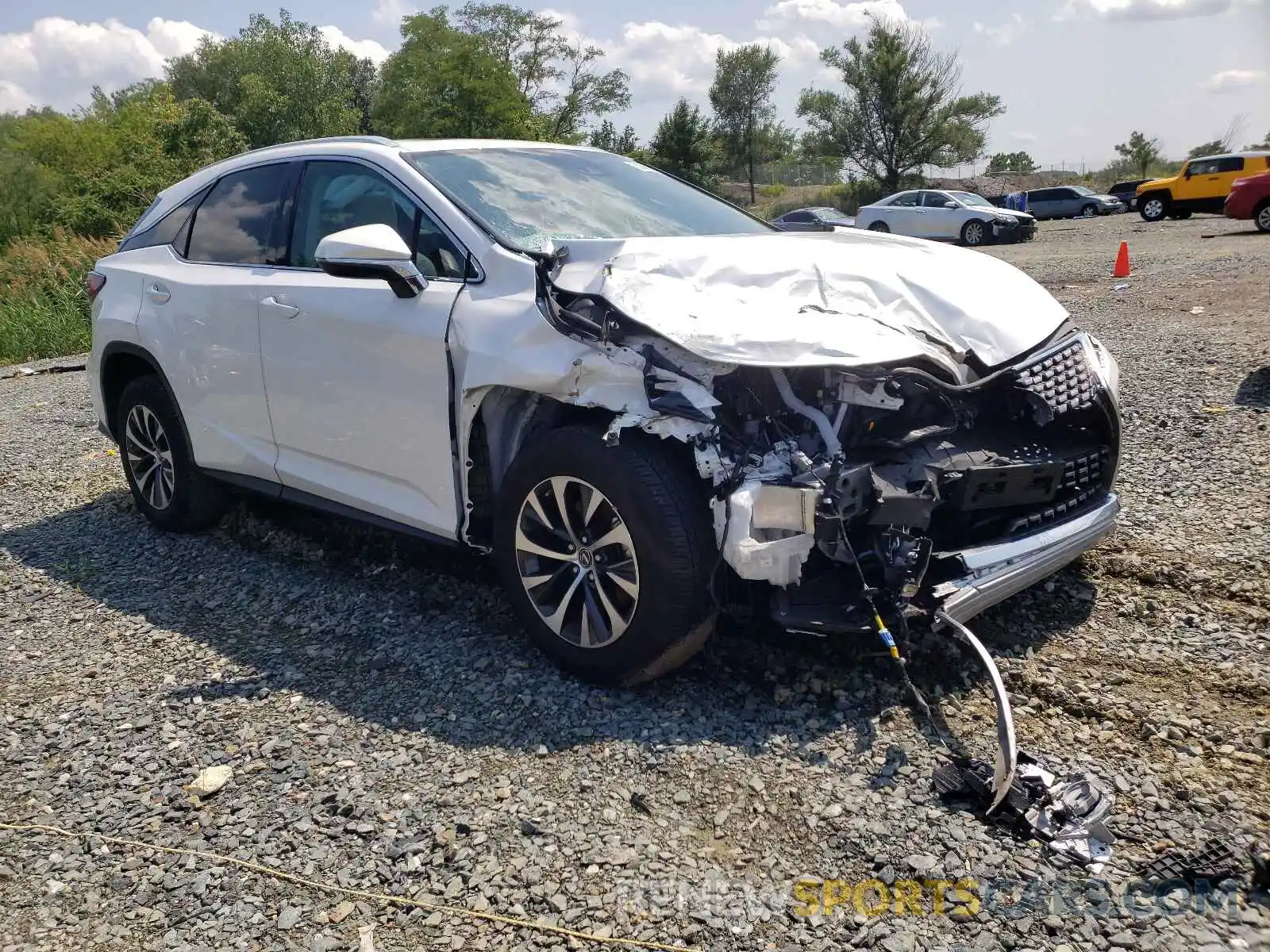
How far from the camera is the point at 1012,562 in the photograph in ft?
10.6

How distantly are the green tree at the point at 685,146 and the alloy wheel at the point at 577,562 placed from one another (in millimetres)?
47003

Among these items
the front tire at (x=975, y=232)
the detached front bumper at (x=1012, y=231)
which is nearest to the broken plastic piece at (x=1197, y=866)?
the detached front bumper at (x=1012, y=231)

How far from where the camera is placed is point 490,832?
2.79 metres

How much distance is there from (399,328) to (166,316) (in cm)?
194

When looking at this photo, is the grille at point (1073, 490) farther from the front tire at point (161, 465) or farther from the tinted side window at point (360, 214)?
the front tire at point (161, 465)

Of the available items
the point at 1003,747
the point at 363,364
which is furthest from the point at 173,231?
the point at 1003,747

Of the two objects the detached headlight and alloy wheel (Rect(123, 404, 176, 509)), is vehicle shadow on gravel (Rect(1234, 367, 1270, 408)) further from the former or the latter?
alloy wheel (Rect(123, 404, 176, 509))

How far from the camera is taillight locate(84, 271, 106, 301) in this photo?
5.61 metres

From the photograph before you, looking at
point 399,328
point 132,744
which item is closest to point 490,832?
point 132,744

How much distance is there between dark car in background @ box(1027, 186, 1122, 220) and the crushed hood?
1387 inches

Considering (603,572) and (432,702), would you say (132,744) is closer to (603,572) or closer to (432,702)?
(432,702)

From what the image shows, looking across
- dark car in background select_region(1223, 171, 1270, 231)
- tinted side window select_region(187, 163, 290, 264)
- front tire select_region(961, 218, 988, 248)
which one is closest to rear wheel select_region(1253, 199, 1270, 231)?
dark car in background select_region(1223, 171, 1270, 231)

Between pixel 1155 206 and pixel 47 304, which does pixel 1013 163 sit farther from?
pixel 47 304

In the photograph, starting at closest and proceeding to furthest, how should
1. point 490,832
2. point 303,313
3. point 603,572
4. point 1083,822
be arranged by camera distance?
point 1083,822 < point 490,832 < point 603,572 < point 303,313
